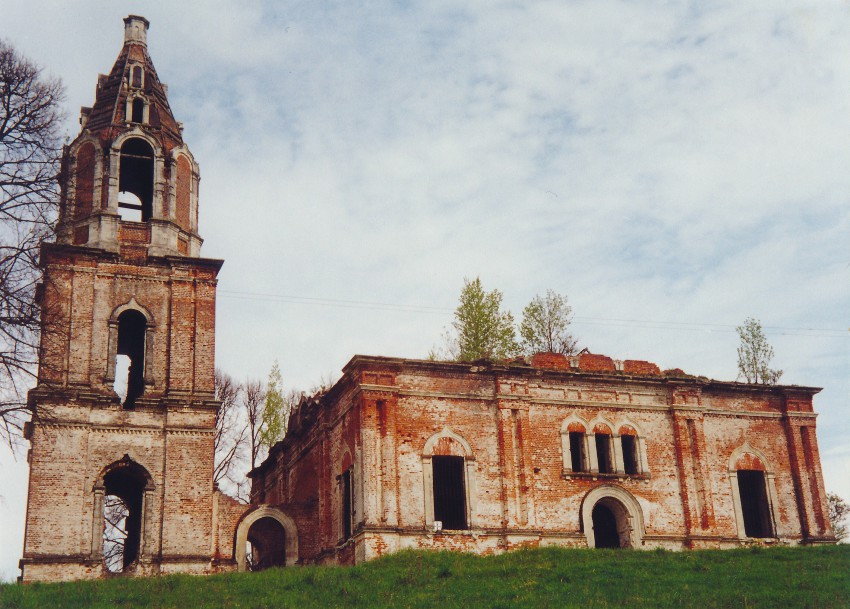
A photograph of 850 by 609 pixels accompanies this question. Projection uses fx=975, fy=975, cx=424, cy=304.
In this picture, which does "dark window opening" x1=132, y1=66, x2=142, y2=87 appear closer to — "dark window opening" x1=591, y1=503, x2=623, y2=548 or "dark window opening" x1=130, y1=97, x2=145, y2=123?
"dark window opening" x1=130, y1=97, x2=145, y2=123

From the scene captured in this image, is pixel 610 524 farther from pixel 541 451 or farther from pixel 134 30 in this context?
pixel 134 30

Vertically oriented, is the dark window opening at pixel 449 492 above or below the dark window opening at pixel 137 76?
below

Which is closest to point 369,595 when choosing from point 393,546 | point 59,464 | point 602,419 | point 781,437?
point 393,546

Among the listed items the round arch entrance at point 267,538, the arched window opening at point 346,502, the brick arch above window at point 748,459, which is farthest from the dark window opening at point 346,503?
the brick arch above window at point 748,459

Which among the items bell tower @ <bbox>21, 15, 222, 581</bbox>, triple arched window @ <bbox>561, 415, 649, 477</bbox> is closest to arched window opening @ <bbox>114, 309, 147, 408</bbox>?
bell tower @ <bbox>21, 15, 222, 581</bbox>

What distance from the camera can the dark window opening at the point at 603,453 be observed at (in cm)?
2898

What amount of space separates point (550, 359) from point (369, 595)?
37.6 ft

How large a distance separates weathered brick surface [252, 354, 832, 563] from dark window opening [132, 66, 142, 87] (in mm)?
11283

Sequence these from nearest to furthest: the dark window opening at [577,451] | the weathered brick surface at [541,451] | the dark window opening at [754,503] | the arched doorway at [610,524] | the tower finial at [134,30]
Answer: the weathered brick surface at [541,451] < the arched doorway at [610,524] < the dark window opening at [577,451] < the dark window opening at [754,503] < the tower finial at [134,30]

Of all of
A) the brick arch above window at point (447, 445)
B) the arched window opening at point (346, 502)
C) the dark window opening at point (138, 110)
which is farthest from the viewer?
the dark window opening at point (138, 110)

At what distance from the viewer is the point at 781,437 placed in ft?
103

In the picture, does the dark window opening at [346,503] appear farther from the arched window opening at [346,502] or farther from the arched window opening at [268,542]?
the arched window opening at [268,542]

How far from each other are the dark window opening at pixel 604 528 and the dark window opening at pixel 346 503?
7.19 meters

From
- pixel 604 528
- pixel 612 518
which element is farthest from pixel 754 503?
pixel 604 528
